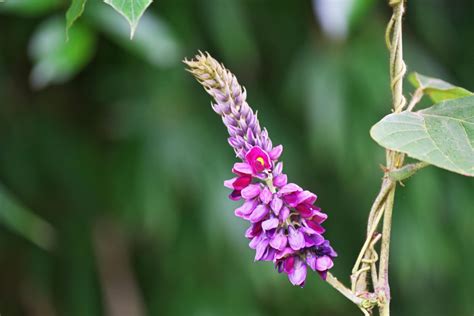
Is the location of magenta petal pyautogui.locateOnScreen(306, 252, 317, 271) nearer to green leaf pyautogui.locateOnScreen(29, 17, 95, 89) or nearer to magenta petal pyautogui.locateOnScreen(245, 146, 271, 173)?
magenta petal pyautogui.locateOnScreen(245, 146, 271, 173)

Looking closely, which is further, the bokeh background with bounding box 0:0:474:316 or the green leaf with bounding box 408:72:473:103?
the bokeh background with bounding box 0:0:474:316

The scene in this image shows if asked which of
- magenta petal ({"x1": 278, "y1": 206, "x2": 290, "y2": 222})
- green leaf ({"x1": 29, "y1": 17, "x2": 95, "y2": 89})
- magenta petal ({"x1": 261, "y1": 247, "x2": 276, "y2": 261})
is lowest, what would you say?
Answer: magenta petal ({"x1": 261, "y1": 247, "x2": 276, "y2": 261})

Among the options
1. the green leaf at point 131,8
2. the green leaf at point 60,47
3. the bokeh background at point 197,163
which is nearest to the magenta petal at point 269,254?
the green leaf at point 131,8

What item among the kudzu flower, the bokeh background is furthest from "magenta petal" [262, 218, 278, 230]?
the bokeh background

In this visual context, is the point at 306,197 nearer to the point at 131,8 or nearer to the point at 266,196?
the point at 266,196

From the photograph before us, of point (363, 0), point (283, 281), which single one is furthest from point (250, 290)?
point (363, 0)

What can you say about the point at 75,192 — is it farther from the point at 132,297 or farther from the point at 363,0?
the point at 363,0
